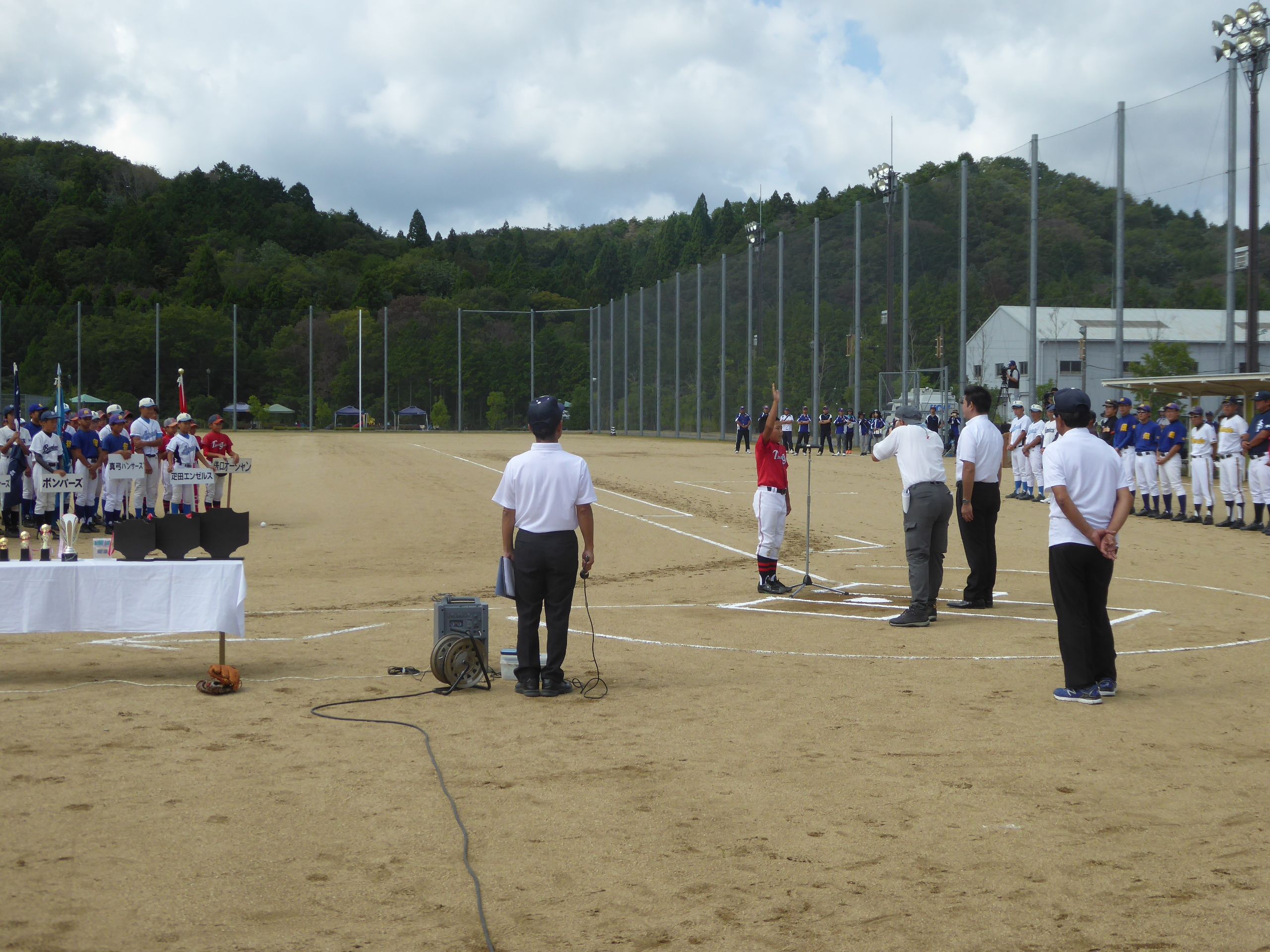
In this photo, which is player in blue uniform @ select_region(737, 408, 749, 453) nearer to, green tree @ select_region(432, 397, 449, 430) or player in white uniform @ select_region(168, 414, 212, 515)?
player in white uniform @ select_region(168, 414, 212, 515)

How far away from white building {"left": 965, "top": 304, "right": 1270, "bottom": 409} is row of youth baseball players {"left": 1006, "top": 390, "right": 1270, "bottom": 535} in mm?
8498

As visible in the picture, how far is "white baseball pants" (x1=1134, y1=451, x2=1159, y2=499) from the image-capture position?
21.8 metres

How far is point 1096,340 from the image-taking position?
1348 inches

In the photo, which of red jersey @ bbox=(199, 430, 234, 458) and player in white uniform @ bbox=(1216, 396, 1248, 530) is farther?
red jersey @ bbox=(199, 430, 234, 458)

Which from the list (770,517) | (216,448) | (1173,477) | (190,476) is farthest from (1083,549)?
(216,448)

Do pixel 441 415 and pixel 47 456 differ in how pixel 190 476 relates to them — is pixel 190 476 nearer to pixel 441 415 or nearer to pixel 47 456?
pixel 47 456

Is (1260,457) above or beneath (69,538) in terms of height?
above

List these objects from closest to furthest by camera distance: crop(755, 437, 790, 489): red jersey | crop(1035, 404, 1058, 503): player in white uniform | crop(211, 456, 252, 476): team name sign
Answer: crop(755, 437, 790, 489): red jersey < crop(211, 456, 252, 476): team name sign < crop(1035, 404, 1058, 503): player in white uniform

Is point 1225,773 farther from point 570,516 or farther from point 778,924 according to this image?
point 570,516

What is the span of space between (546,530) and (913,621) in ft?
14.7

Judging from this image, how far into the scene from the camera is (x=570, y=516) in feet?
26.6

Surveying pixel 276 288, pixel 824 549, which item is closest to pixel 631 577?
pixel 824 549

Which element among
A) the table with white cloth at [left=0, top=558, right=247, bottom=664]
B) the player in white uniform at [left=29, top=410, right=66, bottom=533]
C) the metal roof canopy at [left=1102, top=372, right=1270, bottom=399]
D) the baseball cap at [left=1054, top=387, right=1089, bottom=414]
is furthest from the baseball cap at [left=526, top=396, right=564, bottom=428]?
the metal roof canopy at [left=1102, top=372, right=1270, bottom=399]

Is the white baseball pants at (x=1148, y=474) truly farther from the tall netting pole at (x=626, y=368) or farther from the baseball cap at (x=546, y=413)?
the tall netting pole at (x=626, y=368)
